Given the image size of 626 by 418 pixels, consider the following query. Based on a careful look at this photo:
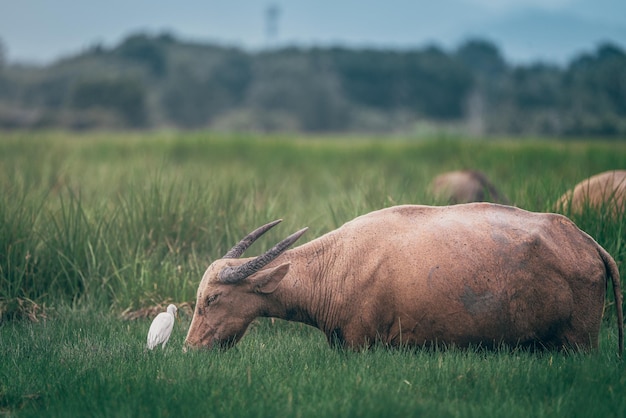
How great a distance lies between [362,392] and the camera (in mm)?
4906

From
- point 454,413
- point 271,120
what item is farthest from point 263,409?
point 271,120

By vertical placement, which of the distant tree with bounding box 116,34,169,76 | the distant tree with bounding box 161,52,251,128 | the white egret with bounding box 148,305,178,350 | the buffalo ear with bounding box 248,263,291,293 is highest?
the distant tree with bounding box 116,34,169,76

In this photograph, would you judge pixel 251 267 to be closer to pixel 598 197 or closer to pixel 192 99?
pixel 598 197

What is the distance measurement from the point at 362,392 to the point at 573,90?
128 feet

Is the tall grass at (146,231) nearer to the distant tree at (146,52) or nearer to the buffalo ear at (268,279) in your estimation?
the buffalo ear at (268,279)

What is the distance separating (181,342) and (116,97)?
4730 cm

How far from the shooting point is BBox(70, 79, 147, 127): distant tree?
169 ft

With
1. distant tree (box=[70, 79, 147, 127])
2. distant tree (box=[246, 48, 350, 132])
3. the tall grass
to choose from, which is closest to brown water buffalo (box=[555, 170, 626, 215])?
the tall grass

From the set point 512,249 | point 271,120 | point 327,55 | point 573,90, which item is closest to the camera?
point 512,249

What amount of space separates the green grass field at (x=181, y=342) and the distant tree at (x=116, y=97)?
38.7 metres

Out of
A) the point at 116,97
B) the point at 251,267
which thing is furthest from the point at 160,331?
the point at 116,97

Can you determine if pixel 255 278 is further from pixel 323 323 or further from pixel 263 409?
pixel 263 409

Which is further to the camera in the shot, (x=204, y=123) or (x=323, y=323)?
(x=204, y=123)

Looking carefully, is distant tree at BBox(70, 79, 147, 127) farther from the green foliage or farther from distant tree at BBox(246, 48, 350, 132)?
the green foliage
